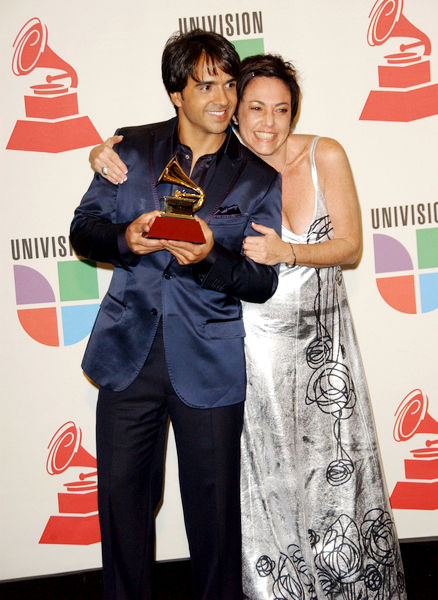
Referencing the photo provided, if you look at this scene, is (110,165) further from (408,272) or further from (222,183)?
(408,272)

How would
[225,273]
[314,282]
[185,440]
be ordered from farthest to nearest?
[314,282]
[185,440]
[225,273]

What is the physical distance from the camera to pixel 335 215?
7.21ft

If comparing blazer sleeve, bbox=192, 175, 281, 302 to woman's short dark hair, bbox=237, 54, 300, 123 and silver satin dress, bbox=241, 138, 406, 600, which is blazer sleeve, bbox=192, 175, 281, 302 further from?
woman's short dark hair, bbox=237, 54, 300, 123

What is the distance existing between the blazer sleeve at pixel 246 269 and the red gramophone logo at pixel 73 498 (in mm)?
1243

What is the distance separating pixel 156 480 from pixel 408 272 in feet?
4.56

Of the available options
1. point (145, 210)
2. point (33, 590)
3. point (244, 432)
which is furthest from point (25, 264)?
point (33, 590)

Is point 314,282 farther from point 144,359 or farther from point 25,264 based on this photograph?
point 25,264

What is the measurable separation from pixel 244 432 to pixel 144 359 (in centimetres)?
58

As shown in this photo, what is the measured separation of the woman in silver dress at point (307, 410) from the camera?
220cm

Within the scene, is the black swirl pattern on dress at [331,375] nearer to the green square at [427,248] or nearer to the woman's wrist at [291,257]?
the woman's wrist at [291,257]

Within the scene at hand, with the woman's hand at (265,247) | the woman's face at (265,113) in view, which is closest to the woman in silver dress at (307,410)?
the woman's face at (265,113)

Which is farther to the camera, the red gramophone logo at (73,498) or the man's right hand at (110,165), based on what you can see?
the red gramophone logo at (73,498)

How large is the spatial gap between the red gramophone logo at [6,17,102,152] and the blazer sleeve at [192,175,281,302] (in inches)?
38.1

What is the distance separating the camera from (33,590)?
2723 mm
